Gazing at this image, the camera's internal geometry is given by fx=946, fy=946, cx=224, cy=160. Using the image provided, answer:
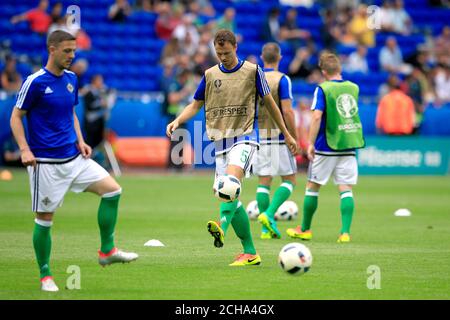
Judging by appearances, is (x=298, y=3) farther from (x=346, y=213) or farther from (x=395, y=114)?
(x=346, y=213)

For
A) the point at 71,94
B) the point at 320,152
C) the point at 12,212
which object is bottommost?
the point at 12,212

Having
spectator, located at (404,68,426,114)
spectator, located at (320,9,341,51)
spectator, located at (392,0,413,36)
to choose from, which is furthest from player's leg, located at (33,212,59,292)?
spectator, located at (392,0,413,36)

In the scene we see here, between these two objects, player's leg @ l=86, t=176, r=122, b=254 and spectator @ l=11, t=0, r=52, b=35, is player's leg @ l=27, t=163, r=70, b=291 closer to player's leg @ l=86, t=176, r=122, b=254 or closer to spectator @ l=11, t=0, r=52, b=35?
player's leg @ l=86, t=176, r=122, b=254

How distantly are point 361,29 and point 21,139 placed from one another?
2455 cm

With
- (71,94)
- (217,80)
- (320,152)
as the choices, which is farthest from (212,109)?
(320,152)

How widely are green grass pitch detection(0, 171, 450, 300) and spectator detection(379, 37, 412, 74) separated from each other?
37.5ft

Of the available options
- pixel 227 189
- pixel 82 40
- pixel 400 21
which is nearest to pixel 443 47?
pixel 400 21

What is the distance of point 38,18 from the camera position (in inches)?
1089

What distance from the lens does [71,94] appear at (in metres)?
8.93

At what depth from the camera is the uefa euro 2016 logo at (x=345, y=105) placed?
42.1 feet

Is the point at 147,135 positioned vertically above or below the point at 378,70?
below

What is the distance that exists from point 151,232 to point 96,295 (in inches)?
208

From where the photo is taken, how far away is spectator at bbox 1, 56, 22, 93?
25180 millimetres
